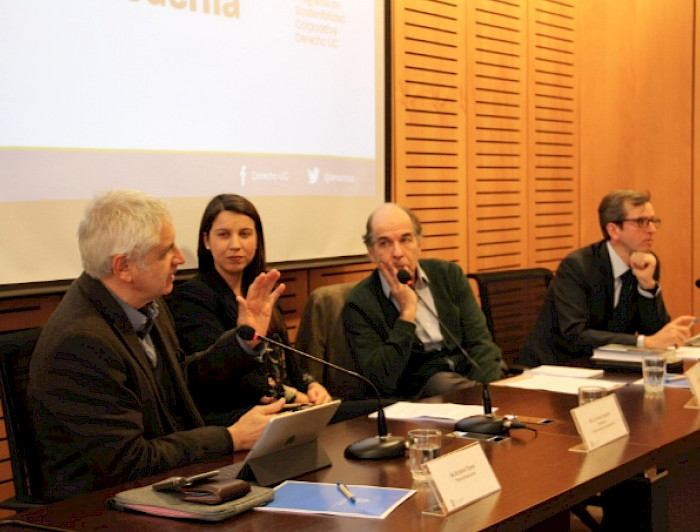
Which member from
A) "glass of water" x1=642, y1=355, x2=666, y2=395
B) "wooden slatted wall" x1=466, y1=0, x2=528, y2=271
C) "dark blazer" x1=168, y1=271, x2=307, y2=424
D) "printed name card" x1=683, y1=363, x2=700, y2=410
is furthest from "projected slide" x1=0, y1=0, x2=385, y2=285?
"printed name card" x1=683, y1=363, x2=700, y2=410

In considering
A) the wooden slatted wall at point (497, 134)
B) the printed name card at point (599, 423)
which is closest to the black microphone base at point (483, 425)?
the printed name card at point (599, 423)

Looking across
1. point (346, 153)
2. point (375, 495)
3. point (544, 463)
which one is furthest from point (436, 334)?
point (375, 495)

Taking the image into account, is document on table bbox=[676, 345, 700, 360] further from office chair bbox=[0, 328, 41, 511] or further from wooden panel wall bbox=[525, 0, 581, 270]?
office chair bbox=[0, 328, 41, 511]

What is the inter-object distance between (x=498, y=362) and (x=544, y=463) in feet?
5.73

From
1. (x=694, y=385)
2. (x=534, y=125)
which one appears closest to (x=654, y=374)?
(x=694, y=385)

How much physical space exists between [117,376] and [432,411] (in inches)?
35.6

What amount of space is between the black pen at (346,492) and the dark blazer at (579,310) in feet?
7.92

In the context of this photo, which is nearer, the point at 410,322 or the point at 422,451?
the point at 422,451

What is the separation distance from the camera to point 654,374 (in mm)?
2924

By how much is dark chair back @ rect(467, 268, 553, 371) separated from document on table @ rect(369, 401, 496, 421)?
1430mm

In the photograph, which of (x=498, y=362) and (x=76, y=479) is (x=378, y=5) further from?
(x=76, y=479)

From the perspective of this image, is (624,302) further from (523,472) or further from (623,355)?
(523,472)

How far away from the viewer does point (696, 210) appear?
653 centimetres

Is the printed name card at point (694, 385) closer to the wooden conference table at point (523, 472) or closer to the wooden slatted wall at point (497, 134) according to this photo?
the wooden conference table at point (523, 472)
